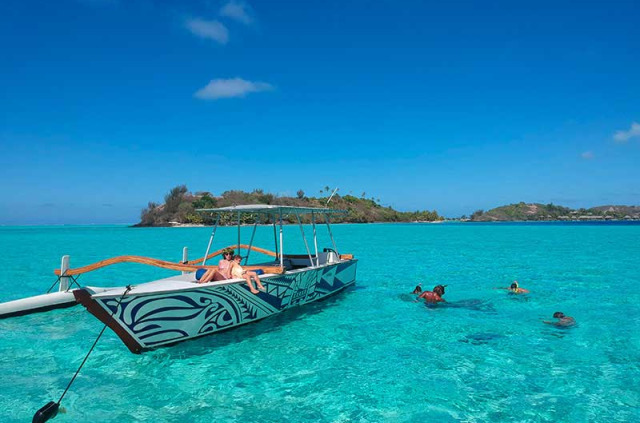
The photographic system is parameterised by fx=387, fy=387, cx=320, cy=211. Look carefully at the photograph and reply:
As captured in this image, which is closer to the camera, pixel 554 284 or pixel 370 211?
pixel 554 284

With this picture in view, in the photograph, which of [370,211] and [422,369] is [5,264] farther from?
[370,211]

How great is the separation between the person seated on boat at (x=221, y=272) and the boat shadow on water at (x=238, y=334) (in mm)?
1351

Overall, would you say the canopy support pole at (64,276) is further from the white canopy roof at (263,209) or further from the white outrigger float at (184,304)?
the white canopy roof at (263,209)

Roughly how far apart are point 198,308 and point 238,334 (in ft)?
5.64

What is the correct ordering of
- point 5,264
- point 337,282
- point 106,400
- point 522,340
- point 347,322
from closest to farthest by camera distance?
point 106,400
point 522,340
point 347,322
point 337,282
point 5,264

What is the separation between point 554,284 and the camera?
59.8ft

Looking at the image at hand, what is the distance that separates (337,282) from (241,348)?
6599mm

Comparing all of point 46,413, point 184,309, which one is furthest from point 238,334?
point 46,413

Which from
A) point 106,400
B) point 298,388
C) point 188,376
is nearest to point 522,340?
point 298,388

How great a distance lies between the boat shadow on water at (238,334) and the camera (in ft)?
28.3

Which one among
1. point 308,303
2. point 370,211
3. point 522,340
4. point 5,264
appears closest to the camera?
point 522,340

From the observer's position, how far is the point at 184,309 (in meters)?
8.48

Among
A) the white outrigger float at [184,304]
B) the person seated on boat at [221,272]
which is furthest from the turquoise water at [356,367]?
the person seated on boat at [221,272]

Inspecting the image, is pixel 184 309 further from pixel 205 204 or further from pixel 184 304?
pixel 205 204
